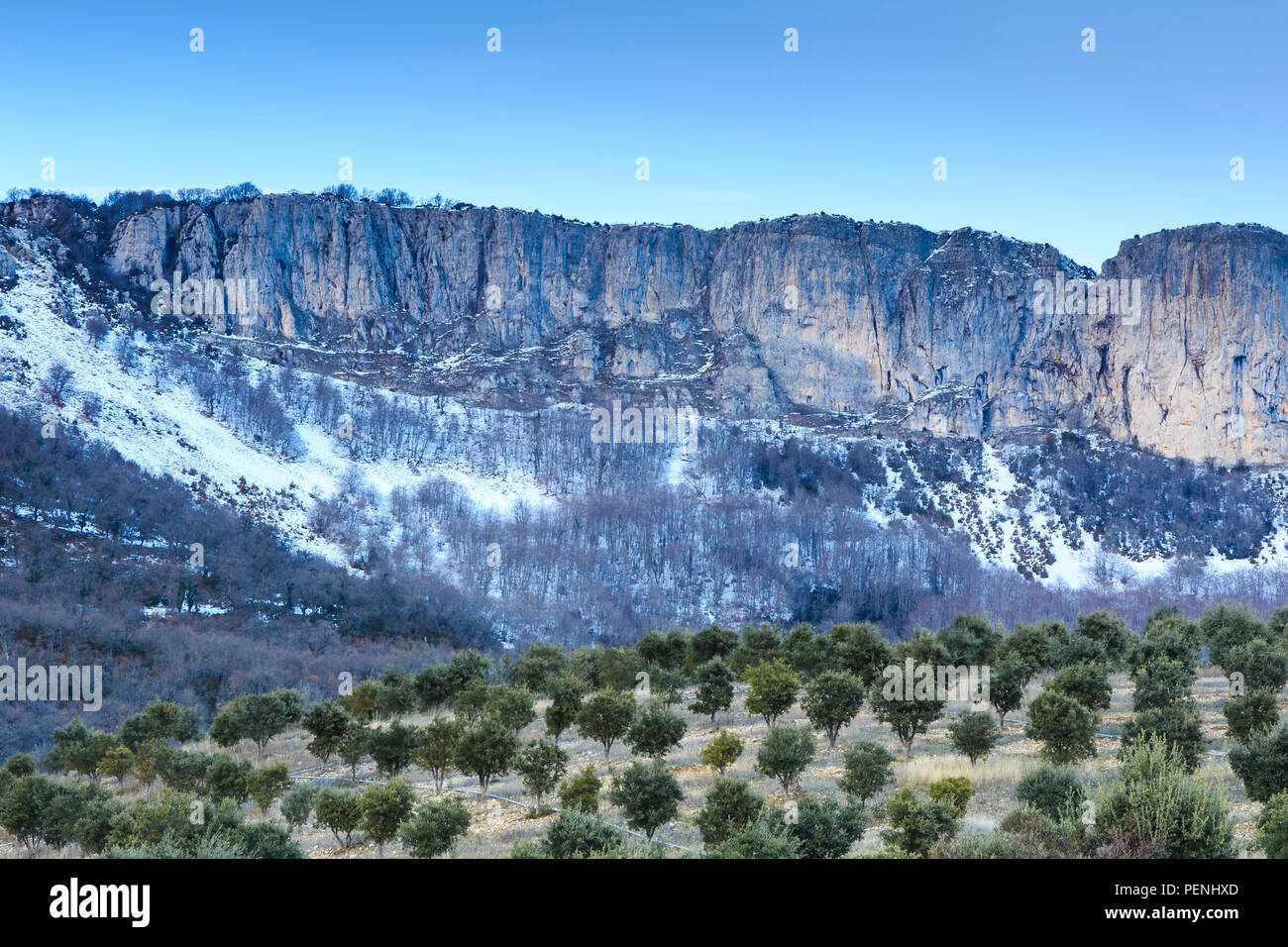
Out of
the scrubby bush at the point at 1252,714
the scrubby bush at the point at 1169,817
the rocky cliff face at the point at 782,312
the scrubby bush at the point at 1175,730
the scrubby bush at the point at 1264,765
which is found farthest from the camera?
the rocky cliff face at the point at 782,312

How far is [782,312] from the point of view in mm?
167375

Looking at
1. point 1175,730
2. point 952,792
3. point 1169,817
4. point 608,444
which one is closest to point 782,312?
point 608,444

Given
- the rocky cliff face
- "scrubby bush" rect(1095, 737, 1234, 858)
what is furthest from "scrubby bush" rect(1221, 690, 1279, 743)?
the rocky cliff face

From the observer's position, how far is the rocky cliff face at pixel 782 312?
148 metres

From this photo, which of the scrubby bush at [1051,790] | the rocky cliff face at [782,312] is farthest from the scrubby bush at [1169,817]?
the rocky cliff face at [782,312]

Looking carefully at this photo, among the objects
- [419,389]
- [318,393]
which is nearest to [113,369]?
[318,393]

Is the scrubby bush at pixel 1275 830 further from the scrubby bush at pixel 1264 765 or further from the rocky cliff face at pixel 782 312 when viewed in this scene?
the rocky cliff face at pixel 782 312

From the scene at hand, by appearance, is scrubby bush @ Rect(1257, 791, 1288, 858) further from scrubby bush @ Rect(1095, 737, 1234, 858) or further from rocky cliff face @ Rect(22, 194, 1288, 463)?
rocky cliff face @ Rect(22, 194, 1288, 463)

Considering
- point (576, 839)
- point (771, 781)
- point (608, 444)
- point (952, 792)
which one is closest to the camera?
point (576, 839)

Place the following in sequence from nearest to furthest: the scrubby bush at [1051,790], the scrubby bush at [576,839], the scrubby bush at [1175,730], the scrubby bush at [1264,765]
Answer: the scrubby bush at [576,839]
the scrubby bush at [1051,790]
the scrubby bush at [1264,765]
the scrubby bush at [1175,730]

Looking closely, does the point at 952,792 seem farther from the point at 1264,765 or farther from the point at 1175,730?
the point at 1175,730
